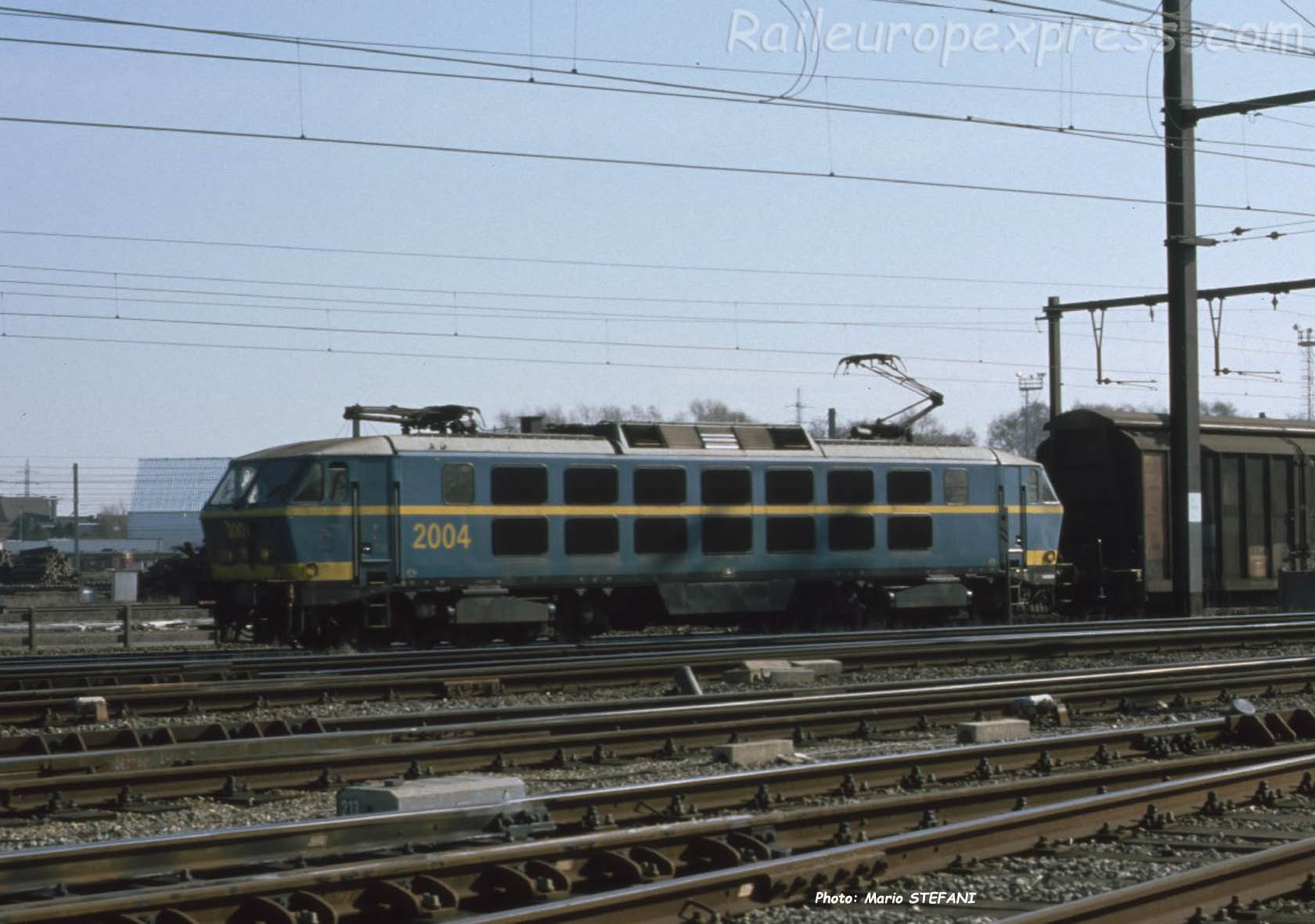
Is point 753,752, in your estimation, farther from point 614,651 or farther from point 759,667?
point 614,651

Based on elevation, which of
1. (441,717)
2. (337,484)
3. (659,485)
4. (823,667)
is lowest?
(823,667)

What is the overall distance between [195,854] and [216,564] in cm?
1546

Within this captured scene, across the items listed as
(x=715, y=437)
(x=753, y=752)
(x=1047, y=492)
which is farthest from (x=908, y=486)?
(x=753, y=752)

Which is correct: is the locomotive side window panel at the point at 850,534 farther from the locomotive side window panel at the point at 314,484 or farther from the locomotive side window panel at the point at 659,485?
the locomotive side window panel at the point at 314,484

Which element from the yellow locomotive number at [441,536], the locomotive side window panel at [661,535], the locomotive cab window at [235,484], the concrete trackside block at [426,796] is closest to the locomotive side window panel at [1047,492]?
the locomotive side window panel at [661,535]

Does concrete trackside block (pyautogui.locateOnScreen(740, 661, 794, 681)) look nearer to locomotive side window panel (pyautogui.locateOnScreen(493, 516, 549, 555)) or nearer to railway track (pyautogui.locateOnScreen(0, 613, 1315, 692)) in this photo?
railway track (pyautogui.locateOnScreen(0, 613, 1315, 692))

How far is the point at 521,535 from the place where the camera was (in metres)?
22.2

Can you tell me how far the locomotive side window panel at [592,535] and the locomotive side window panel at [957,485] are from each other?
20.2 ft

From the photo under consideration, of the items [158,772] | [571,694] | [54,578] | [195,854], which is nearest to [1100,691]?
[571,694]

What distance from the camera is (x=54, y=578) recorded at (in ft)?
167

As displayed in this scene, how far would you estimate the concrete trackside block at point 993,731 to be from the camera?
12.1 meters

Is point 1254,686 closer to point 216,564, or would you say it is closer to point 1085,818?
point 1085,818

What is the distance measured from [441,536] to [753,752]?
1075cm

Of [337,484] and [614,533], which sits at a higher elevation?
[337,484]
